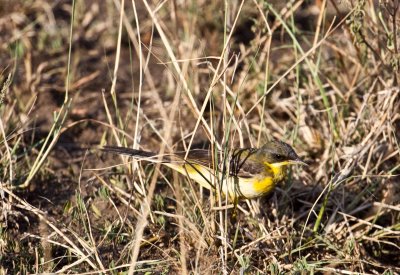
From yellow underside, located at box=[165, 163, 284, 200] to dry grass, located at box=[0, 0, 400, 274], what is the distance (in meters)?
0.16

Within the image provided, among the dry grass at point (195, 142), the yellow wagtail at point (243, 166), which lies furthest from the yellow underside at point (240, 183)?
the dry grass at point (195, 142)

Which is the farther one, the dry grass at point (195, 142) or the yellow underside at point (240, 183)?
the yellow underside at point (240, 183)

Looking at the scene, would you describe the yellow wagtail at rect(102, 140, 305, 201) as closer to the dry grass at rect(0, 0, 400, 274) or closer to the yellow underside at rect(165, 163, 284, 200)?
the yellow underside at rect(165, 163, 284, 200)

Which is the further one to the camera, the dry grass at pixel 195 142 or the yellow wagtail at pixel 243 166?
the yellow wagtail at pixel 243 166

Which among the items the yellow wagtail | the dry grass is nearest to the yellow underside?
the yellow wagtail

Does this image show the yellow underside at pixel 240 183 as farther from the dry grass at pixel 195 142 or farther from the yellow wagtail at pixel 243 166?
the dry grass at pixel 195 142

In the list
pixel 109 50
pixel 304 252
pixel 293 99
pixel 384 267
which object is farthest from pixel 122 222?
pixel 109 50

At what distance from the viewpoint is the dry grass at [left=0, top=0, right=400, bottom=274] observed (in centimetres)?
566

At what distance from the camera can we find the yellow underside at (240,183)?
5.93 metres

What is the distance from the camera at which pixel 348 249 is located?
6004 mm

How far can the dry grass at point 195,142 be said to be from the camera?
5.66m

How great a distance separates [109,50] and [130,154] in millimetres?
3102

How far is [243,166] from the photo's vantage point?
6.12 m

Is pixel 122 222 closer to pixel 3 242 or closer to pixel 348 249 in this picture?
pixel 3 242
